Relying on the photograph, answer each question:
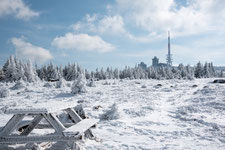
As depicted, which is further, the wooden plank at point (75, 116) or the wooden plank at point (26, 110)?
the wooden plank at point (75, 116)

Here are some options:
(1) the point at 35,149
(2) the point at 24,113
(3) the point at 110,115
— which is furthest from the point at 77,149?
(3) the point at 110,115

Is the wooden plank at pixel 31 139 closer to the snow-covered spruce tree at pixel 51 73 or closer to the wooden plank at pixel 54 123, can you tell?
the wooden plank at pixel 54 123

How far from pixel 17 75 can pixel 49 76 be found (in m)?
19.9

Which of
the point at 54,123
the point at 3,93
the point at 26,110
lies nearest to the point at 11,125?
the point at 26,110

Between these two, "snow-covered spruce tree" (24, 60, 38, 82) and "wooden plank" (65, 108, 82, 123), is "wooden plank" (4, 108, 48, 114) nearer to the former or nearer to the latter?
"wooden plank" (65, 108, 82, 123)

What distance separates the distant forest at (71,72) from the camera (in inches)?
2207

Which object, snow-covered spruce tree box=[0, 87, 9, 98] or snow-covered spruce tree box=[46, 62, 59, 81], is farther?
snow-covered spruce tree box=[46, 62, 59, 81]

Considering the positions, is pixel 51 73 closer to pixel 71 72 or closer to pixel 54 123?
pixel 71 72

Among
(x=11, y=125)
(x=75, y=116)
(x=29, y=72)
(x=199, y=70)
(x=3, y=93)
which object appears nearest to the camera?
(x=11, y=125)

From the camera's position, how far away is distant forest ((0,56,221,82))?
5606cm

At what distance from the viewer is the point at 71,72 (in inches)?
3073

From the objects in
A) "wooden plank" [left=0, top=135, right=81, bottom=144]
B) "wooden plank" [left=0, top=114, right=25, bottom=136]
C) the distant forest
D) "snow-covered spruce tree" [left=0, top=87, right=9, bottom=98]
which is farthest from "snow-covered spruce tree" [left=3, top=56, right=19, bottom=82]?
"wooden plank" [left=0, top=135, right=81, bottom=144]

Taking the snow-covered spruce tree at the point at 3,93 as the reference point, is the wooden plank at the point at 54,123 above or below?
above

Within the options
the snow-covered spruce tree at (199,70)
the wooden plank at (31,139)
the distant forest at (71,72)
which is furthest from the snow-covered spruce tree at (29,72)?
the snow-covered spruce tree at (199,70)
